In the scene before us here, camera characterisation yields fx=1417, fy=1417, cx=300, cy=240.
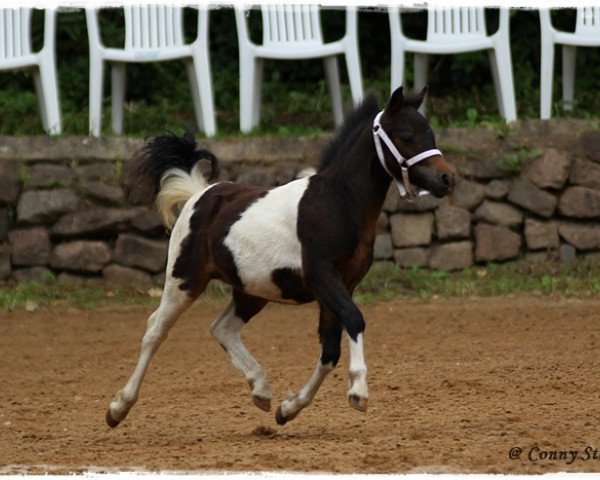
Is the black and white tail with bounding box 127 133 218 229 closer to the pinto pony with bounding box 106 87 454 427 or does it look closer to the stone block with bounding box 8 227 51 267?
the pinto pony with bounding box 106 87 454 427

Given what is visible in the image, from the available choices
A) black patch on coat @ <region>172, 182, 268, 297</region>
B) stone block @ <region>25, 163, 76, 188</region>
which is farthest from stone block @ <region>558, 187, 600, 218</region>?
A: black patch on coat @ <region>172, 182, 268, 297</region>

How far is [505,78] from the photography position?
12820 mm

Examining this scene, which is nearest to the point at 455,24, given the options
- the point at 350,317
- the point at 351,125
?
the point at 351,125

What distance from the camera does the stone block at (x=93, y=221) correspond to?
1259 cm

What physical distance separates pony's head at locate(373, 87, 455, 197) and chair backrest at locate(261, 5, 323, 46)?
18.5ft

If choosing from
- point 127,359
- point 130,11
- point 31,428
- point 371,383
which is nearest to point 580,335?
point 371,383

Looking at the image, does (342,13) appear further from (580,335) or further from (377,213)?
(377,213)

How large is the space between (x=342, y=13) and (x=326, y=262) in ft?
25.4

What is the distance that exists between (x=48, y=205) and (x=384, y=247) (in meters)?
3.02

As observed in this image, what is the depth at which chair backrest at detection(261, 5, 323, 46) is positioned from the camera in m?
12.8

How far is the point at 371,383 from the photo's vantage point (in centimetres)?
895

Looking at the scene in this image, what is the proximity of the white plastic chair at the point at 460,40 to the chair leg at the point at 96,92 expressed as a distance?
2.66m

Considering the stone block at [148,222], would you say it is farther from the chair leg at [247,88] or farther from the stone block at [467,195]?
the stone block at [467,195]

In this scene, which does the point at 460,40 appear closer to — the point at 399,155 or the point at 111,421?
the point at 399,155
